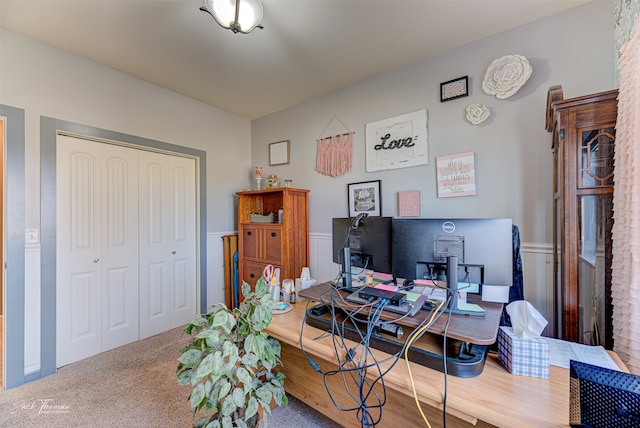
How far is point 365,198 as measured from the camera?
2.66 m

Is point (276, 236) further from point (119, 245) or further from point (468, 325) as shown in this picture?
point (468, 325)

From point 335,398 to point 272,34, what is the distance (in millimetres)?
2456

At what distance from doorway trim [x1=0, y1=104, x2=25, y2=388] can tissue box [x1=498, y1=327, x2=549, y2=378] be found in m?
3.10

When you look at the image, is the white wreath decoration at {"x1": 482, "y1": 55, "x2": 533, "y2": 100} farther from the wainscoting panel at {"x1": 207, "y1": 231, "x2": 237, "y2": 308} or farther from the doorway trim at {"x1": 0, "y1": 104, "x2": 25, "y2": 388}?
the doorway trim at {"x1": 0, "y1": 104, "x2": 25, "y2": 388}

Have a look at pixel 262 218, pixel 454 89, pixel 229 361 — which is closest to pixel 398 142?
pixel 454 89

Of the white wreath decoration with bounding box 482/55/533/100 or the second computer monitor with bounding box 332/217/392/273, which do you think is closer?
the second computer monitor with bounding box 332/217/392/273

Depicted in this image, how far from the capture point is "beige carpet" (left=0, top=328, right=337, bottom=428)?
160 centimetres

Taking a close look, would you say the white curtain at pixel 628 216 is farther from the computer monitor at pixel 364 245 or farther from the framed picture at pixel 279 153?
the framed picture at pixel 279 153

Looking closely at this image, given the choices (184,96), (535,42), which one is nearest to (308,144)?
(184,96)

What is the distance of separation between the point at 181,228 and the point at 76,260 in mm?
944

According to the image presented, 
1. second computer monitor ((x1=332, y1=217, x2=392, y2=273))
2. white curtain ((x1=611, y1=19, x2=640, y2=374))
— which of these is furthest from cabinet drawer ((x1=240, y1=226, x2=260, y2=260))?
white curtain ((x1=611, y1=19, x2=640, y2=374))

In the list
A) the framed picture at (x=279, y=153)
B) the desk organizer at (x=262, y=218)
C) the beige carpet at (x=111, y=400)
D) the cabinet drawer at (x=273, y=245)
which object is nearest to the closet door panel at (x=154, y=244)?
the beige carpet at (x=111, y=400)

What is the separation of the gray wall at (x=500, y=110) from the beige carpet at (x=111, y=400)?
6.39ft

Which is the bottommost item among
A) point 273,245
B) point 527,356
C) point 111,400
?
point 111,400
